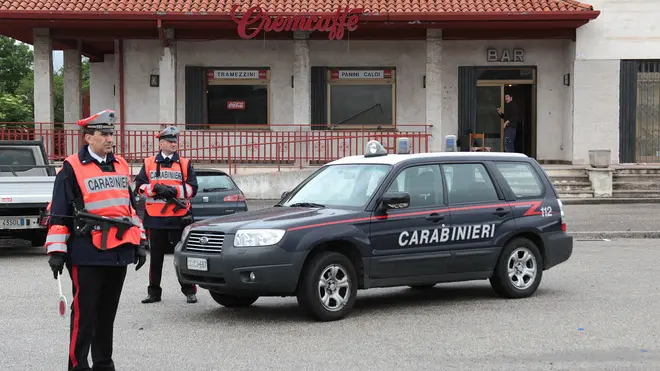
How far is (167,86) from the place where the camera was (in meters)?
25.5

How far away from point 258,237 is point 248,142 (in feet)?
58.6

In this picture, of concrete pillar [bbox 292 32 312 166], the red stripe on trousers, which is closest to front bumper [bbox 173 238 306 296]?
the red stripe on trousers

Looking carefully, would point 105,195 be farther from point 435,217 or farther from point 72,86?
point 72,86

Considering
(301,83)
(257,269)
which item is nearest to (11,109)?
(301,83)

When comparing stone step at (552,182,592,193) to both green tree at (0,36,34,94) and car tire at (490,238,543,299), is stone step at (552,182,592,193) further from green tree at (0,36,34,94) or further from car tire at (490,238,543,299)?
green tree at (0,36,34,94)

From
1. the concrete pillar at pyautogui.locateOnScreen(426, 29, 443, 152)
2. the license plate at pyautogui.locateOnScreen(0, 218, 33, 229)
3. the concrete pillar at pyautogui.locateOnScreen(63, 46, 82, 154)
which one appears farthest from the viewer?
the concrete pillar at pyautogui.locateOnScreen(63, 46, 82, 154)

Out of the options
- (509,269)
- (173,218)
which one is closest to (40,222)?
(173,218)

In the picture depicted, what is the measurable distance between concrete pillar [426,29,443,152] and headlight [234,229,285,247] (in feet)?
56.6

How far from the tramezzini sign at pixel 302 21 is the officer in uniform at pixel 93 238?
17871 millimetres

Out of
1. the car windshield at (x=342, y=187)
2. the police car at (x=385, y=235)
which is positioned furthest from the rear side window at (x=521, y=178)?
the car windshield at (x=342, y=187)

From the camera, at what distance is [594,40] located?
25.5 meters

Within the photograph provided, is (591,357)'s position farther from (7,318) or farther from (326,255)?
(7,318)

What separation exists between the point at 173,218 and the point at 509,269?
3.67 m

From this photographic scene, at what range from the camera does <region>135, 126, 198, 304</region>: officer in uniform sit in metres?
9.96
